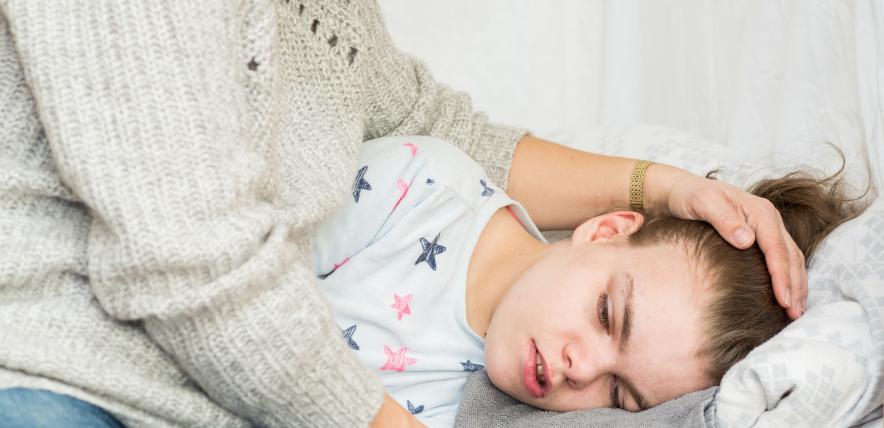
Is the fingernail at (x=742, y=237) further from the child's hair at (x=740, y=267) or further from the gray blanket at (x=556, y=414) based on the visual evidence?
the gray blanket at (x=556, y=414)

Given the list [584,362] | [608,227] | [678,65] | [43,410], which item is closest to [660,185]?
[608,227]

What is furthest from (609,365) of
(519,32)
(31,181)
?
(519,32)

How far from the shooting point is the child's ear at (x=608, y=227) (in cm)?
133

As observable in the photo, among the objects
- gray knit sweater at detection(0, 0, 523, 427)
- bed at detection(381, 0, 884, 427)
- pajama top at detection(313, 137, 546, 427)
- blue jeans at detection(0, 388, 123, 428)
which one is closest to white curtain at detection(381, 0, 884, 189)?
bed at detection(381, 0, 884, 427)

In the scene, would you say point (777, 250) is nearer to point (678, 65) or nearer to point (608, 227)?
point (608, 227)

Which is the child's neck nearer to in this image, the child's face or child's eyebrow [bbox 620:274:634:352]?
the child's face

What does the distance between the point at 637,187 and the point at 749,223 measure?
21cm

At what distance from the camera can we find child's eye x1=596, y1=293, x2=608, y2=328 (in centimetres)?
120

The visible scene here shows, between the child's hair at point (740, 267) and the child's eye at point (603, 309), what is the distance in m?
0.11

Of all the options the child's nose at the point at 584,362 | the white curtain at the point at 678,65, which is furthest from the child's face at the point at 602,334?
the white curtain at the point at 678,65

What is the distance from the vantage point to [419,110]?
1456 millimetres

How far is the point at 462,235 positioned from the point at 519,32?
0.93 m

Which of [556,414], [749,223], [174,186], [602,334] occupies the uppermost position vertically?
[174,186]

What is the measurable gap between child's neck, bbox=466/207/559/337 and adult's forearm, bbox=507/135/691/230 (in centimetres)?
10
